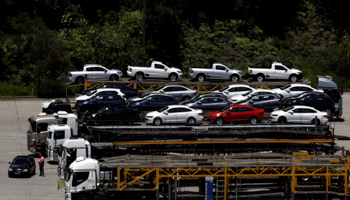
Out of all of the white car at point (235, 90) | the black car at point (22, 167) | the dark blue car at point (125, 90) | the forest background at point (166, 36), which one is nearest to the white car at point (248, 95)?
the white car at point (235, 90)

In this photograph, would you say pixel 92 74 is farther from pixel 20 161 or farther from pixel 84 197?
pixel 84 197

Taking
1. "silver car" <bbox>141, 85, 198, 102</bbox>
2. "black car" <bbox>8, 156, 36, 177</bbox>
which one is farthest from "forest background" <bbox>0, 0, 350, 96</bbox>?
"black car" <bbox>8, 156, 36, 177</bbox>

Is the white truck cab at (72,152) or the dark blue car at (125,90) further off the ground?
the dark blue car at (125,90)

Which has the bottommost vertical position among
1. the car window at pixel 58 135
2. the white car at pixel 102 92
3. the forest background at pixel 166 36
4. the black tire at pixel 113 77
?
the car window at pixel 58 135

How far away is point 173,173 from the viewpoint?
3241 cm

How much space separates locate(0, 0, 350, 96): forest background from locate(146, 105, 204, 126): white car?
16997 millimetres

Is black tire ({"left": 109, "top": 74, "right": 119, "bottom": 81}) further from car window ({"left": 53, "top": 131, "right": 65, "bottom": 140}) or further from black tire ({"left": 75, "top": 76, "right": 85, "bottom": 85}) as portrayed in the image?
car window ({"left": 53, "top": 131, "right": 65, "bottom": 140})

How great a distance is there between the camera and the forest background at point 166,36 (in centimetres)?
6347

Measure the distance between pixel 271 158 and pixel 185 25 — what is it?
37.3 meters

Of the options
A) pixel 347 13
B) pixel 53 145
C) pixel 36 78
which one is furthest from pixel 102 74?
pixel 347 13

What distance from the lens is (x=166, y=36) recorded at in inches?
2672

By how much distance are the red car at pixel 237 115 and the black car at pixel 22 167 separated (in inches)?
512

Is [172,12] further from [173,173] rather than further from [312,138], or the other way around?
[173,173]

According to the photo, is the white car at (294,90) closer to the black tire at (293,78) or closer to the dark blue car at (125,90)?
the black tire at (293,78)
